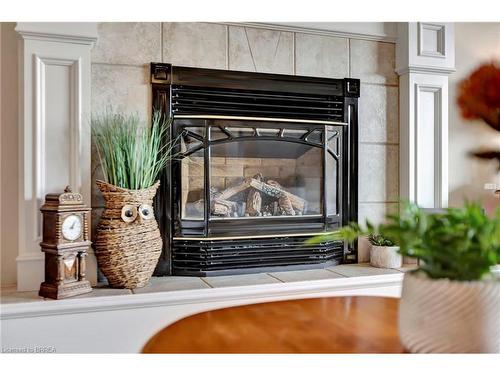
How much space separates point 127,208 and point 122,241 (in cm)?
17

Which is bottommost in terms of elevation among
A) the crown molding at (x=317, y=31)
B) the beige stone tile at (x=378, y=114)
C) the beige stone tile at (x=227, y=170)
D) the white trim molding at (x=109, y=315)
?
the white trim molding at (x=109, y=315)

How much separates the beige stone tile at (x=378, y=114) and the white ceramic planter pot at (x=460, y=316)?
7.71 ft

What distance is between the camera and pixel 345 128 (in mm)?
2961

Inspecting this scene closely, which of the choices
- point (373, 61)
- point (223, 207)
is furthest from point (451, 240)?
point (373, 61)

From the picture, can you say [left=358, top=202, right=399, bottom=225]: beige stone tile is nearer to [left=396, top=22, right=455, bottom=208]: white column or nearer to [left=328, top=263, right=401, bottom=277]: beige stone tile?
[left=396, top=22, right=455, bottom=208]: white column

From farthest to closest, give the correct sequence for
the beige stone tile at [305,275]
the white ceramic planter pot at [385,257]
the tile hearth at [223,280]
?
the white ceramic planter pot at [385,257]
the beige stone tile at [305,275]
the tile hearth at [223,280]

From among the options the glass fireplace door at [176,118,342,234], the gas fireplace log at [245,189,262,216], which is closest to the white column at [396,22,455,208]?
the glass fireplace door at [176,118,342,234]

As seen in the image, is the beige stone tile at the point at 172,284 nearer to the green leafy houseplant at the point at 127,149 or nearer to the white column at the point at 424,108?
the green leafy houseplant at the point at 127,149

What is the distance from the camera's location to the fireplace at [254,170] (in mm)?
2613

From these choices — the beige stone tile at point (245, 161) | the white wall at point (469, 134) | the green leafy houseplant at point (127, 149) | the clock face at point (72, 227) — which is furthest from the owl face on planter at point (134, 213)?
the white wall at point (469, 134)

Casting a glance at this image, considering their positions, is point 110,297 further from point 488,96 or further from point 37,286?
point 488,96

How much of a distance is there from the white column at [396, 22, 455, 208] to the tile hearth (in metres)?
0.59

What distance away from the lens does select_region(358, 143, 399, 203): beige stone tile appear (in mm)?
3029

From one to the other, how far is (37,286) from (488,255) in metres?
2.22
